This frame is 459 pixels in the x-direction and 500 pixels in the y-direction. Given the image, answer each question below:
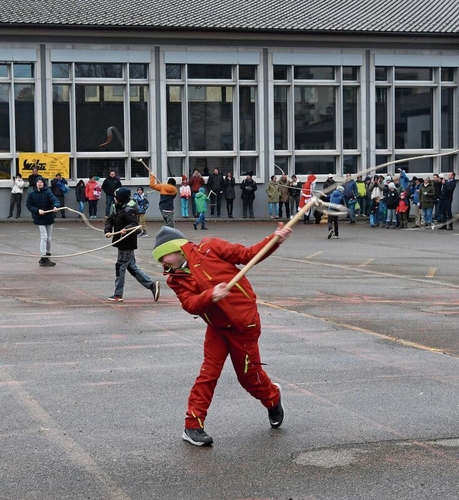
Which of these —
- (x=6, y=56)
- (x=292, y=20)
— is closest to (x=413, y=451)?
(x=6, y=56)

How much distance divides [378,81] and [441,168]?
4948 millimetres

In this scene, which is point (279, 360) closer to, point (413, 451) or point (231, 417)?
point (231, 417)

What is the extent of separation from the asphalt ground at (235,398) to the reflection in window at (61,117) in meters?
24.4

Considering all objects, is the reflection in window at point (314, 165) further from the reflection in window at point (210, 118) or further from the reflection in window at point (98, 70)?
the reflection in window at point (98, 70)

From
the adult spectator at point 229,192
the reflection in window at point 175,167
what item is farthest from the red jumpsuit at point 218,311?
the reflection in window at point 175,167

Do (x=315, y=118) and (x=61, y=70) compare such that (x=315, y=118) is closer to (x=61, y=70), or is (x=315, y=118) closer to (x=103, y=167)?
(x=103, y=167)

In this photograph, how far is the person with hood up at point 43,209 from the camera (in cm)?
2125

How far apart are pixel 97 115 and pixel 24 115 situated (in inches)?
116

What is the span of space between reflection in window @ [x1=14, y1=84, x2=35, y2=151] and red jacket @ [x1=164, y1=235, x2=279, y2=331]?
34.8m

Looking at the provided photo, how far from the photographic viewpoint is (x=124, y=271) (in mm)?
15734

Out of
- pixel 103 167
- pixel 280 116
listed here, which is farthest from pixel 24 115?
pixel 280 116

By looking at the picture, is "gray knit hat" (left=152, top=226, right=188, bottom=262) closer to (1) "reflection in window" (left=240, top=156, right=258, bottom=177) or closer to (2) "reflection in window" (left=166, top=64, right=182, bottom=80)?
(2) "reflection in window" (left=166, top=64, right=182, bottom=80)

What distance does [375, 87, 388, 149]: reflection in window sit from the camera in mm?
45312

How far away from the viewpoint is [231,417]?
8211mm
